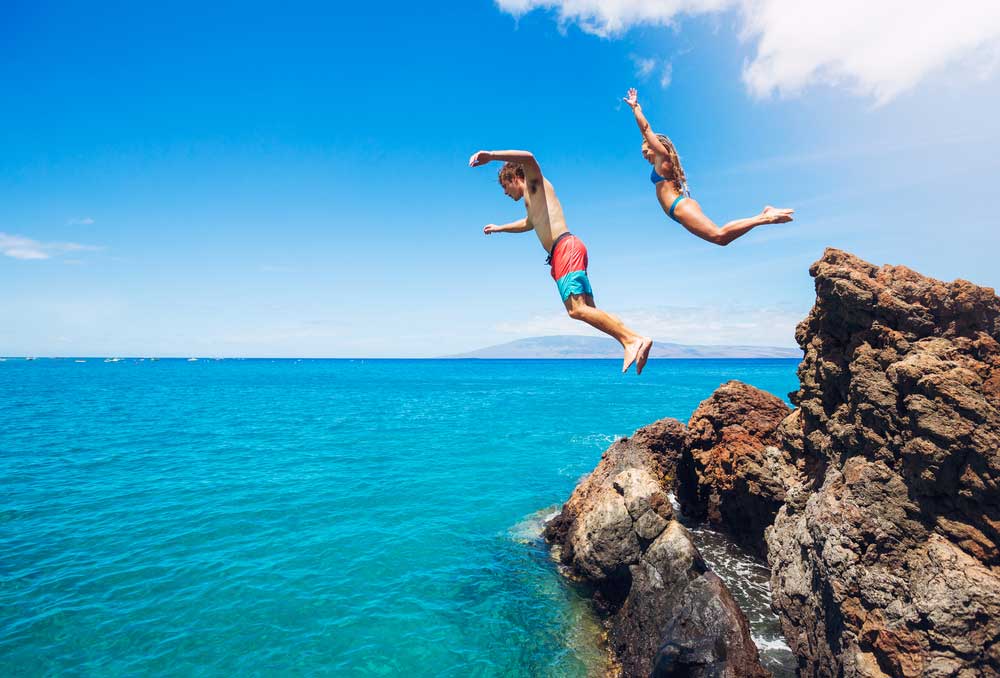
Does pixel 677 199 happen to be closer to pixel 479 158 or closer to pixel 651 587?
pixel 479 158

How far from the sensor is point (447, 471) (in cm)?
2997

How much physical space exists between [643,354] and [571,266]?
1329 millimetres

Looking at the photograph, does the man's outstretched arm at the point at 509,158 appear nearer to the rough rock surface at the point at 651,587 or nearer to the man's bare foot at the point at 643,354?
the man's bare foot at the point at 643,354

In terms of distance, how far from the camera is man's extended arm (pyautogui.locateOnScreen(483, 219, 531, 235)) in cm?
657

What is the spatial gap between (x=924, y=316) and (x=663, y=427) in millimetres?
12347

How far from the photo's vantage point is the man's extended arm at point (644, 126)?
5.38m

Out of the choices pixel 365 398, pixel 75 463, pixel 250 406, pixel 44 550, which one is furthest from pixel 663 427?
pixel 365 398

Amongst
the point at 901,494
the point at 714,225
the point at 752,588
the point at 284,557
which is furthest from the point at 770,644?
the point at 284,557

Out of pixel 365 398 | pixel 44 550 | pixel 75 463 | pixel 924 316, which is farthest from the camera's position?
pixel 365 398

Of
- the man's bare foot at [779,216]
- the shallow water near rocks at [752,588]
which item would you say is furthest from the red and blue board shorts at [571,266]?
the shallow water near rocks at [752,588]

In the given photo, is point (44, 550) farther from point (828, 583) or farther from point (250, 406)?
point (250, 406)

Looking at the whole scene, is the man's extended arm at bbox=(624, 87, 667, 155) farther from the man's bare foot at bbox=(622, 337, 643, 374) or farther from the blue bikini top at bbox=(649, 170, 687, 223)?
the man's bare foot at bbox=(622, 337, 643, 374)

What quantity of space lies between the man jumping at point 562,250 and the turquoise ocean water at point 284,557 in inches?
384

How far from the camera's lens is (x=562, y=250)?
5.80 m
